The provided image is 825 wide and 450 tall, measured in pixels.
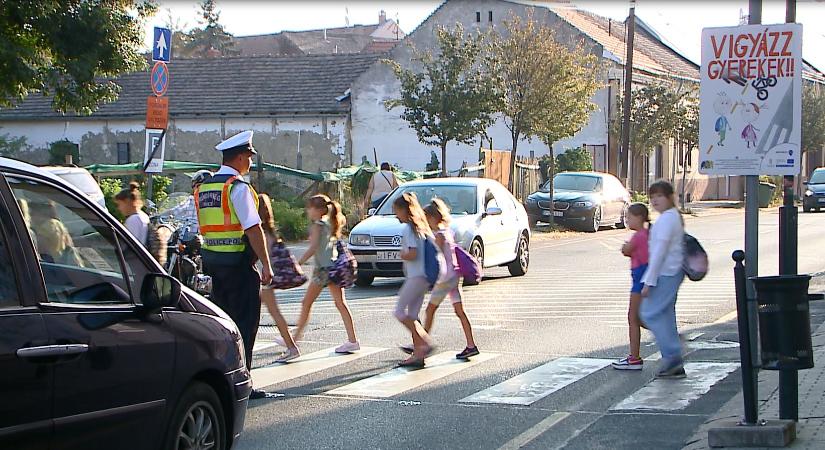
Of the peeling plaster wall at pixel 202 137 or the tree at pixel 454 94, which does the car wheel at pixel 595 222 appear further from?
the peeling plaster wall at pixel 202 137

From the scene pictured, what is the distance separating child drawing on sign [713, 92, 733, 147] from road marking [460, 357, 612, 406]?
8.03 feet

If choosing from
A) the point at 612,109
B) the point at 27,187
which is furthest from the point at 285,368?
the point at 612,109

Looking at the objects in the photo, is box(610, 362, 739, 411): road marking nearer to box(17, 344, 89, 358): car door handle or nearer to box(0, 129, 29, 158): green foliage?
box(17, 344, 89, 358): car door handle

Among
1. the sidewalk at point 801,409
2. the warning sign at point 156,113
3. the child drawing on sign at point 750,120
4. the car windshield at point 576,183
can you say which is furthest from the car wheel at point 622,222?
the child drawing on sign at point 750,120

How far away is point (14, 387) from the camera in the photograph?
4.35 metres

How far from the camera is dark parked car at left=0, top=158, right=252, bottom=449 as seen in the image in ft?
14.7

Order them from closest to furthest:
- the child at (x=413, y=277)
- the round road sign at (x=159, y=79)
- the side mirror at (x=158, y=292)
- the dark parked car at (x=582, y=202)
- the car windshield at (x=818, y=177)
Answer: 1. the side mirror at (x=158, y=292)
2. the child at (x=413, y=277)
3. the round road sign at (x=159, y=79)
4. the dark parked car at (x=582, y=202)
5. the car windshield at (x=818, y=177)

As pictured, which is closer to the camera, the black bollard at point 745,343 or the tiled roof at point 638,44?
the black bollard at point 745,343

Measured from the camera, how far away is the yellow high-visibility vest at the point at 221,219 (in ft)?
26.8

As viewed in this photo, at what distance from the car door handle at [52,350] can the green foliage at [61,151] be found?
1444 inches

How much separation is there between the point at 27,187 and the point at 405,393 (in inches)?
177

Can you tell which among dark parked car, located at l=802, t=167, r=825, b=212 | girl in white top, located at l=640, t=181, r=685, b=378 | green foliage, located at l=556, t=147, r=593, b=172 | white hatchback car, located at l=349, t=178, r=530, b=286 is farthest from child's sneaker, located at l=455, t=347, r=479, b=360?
dark parked car, located at l=802, t=167, r=825, b=212

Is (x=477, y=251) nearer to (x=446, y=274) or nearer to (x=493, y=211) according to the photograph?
(x=493, y=211)

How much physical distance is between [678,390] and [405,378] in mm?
2229
